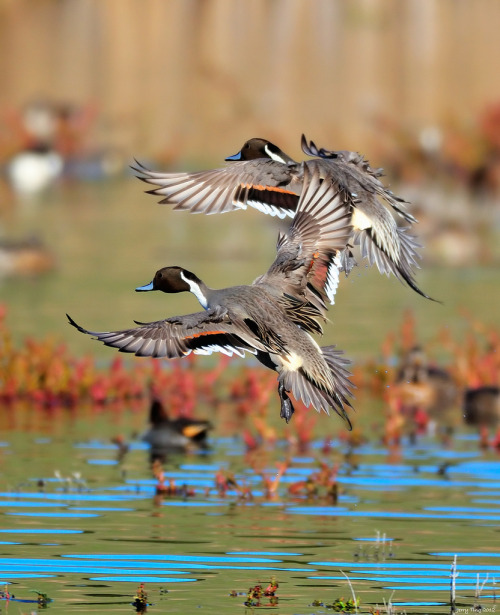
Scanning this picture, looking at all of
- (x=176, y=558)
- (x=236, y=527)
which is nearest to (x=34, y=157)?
(x=236, y=527)

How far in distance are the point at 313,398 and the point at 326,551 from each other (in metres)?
0.87

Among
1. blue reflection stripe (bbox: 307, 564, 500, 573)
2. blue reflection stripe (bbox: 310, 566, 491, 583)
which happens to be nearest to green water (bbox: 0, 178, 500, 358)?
blue reflection stripe (bbox: 307, 564, 500, 573)

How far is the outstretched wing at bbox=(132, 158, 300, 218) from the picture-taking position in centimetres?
947

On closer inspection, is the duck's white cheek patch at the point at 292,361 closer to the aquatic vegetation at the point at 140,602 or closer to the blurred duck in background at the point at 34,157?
the aquatic vegetation at the point at 140,602

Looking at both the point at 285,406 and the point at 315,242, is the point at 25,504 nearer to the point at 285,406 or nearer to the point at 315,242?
the point at 285,406

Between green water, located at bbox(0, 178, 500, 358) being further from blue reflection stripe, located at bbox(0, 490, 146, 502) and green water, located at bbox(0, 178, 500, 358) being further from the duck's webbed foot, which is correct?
the duck's webbed foot

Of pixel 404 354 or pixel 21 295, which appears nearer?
pixel 404 354

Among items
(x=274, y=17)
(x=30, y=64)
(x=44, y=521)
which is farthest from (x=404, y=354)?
(x=274, y=17)

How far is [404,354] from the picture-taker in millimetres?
16297

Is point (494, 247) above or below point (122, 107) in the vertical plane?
below

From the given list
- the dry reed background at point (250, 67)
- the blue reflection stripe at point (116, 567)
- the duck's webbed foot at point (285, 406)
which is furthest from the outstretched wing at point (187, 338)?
the dry reed background at point (250, 67)

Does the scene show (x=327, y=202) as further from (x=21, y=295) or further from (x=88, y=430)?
(x=21, y=295)

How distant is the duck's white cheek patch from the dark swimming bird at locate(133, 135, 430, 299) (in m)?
0.62

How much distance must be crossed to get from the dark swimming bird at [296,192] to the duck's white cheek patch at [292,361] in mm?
625
